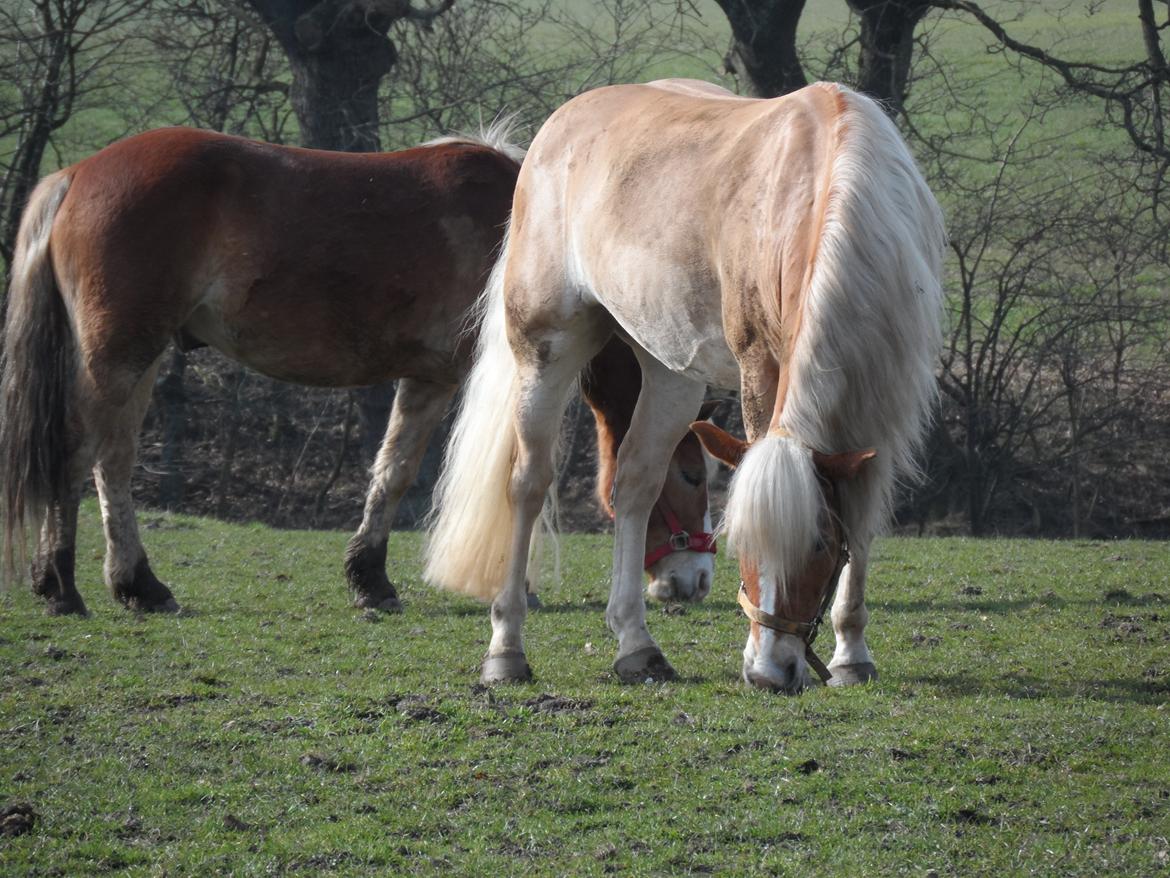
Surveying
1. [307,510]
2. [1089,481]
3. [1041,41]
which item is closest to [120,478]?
[307,510]

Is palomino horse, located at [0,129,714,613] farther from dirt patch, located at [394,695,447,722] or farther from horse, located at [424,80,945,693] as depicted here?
dirt patch, located at [394,695,447,722]

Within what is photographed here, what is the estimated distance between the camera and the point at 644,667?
499cm

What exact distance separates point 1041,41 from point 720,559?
76.5ft

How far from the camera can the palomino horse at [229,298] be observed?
6.33 meters

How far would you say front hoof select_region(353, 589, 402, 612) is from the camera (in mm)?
6930

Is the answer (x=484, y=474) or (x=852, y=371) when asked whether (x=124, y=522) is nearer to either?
(x=484, y=474)

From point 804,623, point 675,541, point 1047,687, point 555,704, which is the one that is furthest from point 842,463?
point 675,541

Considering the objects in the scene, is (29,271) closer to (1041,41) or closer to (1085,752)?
(1085,752)

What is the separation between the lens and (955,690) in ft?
15.2

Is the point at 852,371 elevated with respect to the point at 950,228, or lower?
lower

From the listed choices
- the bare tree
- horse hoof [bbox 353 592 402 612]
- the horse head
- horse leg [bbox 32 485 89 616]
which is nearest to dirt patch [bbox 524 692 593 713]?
the horse head

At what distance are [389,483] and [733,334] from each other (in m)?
3.26

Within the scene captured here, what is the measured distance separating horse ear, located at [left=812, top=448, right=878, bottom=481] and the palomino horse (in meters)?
2.49

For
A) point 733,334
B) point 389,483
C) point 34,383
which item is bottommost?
point 389,483
